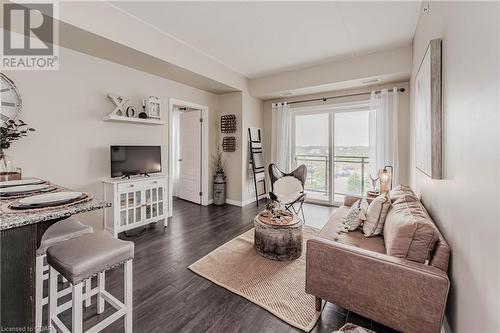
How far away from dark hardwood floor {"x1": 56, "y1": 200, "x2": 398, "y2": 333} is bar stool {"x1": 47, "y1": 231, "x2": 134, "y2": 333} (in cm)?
28

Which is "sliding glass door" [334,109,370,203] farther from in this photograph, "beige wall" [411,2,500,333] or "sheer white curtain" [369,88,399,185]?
"beige wall" [411,2,500,333]

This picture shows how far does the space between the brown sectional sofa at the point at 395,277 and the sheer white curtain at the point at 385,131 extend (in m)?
2.66

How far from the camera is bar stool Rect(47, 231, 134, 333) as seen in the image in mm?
1269

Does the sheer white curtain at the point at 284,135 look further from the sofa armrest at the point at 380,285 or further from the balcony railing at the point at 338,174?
the sofa armrest at the point at 380,285

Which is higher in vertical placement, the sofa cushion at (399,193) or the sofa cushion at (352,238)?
the sofa cushion at (399,193)

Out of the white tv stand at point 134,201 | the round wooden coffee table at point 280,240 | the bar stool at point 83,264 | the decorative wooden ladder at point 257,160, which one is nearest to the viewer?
the bar stool at point 83,264

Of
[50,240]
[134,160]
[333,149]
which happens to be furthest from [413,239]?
[333,149]

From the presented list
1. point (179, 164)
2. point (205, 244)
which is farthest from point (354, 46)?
point (179, 164)

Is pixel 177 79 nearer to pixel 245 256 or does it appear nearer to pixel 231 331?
pixel 245 256

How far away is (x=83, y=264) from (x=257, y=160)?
4224mm

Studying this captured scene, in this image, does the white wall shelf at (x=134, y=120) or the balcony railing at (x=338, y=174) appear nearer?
the white wall shelf at (x=134, y=120)

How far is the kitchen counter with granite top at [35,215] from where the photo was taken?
96 centimetres

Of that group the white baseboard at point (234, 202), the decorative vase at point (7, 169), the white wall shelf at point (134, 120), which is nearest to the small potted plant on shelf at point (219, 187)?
the white baseboard at point (234, 202)

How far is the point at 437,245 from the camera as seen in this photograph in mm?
1429
